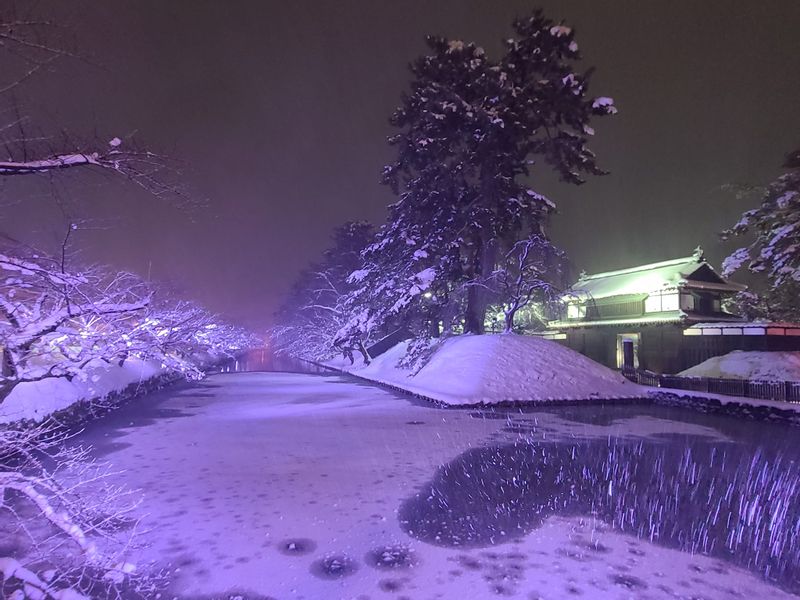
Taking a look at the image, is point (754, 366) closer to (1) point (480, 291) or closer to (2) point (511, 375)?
(2) point (511, 375)

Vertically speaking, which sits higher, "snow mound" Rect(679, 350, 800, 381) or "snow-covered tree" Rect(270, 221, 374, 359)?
"snow-covered tree" Rect(270, 221, 374, 359)

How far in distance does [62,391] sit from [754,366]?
2647 centimetres

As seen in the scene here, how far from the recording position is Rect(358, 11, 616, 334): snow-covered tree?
82.9ft

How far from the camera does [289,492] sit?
26.7 feet

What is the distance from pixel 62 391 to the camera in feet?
50.5

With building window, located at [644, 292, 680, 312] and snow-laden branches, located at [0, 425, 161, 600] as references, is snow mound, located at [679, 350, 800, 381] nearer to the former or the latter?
building window, located at [644, 292, 680, 312]

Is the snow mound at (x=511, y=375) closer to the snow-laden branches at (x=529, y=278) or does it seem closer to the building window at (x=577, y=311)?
the snow-laden branches at (x=529, y=278)

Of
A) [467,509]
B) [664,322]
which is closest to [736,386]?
[664,322]

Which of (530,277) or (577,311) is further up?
(530,277)

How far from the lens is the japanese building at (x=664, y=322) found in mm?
24750

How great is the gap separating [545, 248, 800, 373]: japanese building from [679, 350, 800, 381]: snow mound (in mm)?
2659

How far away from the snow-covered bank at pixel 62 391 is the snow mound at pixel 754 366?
2393 centimetres

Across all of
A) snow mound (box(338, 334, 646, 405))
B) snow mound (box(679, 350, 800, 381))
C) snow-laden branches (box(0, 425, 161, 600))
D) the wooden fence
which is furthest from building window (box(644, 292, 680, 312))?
snow-laden branches (box(0, 425, 161, 600))

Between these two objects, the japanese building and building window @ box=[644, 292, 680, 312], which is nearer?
the japanese building
